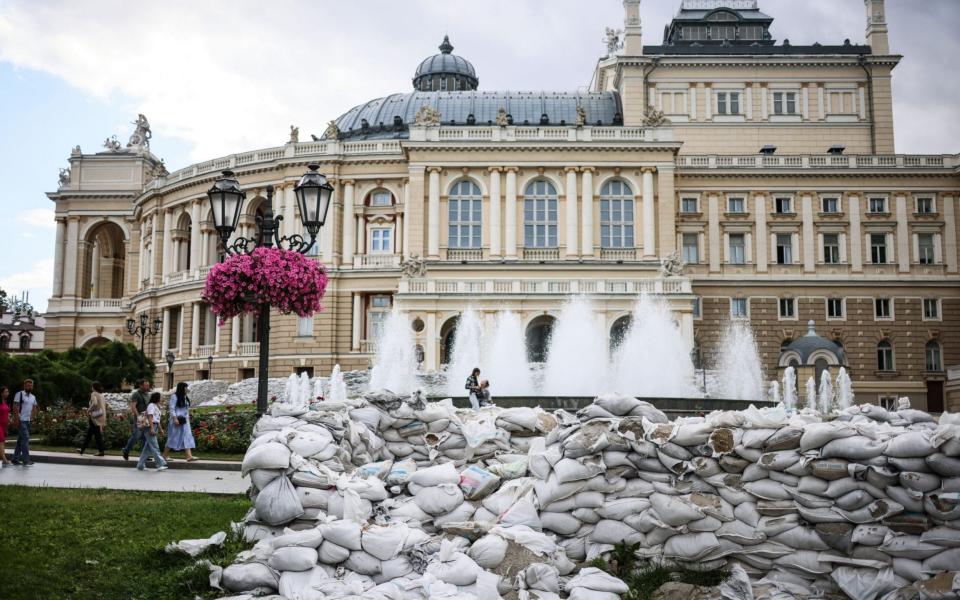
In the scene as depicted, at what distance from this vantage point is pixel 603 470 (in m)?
8.88

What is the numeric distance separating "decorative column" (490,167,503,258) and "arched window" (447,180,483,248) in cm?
98

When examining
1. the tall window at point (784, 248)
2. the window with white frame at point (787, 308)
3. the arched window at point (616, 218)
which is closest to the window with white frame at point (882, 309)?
the window with white frame at point (787, 308)

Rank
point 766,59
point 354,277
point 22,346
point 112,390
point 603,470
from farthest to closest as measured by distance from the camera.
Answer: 1. point 22,346
2. point 766,59
3. point 354,277
4. point 112,390
5. point 603,470

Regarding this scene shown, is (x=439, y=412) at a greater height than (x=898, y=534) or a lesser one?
greater

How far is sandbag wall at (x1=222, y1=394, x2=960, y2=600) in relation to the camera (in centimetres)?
795

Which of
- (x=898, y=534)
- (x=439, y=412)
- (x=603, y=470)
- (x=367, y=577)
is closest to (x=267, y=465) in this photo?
(x=367, y=577)

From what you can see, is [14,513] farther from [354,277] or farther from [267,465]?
[354,277]

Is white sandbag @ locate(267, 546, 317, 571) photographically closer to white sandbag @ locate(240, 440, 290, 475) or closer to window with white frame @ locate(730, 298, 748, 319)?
white sandbag @ locate(240, 440, 290, 475)

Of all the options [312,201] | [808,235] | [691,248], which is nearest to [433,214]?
[691,248]

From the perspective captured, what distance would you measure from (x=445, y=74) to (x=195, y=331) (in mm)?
28811

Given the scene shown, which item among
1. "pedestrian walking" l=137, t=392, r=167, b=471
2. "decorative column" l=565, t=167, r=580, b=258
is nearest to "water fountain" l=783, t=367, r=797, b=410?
"decorative column" l=565, t=167, r=580, b=258

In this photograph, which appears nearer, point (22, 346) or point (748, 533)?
point (748, 533)

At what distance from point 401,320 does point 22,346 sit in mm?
78380

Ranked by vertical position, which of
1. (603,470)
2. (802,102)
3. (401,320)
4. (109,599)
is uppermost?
(802,102)
